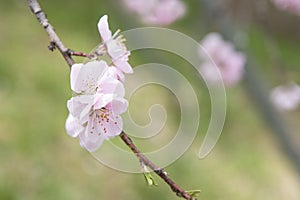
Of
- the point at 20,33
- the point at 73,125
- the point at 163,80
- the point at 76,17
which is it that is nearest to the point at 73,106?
the point at 73,125

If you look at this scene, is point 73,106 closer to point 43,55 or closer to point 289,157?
point 289,157

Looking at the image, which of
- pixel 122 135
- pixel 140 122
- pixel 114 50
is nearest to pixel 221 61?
pixel 140 122

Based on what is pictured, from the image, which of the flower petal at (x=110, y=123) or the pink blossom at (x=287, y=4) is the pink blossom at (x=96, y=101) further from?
the pink blossom at (x=287, y=4)

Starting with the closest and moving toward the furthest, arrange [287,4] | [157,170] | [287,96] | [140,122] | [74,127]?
[157,170] < [74,127] < [287,4] < [287,96] < [140,122]

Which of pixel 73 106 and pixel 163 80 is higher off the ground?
pixel 163 80

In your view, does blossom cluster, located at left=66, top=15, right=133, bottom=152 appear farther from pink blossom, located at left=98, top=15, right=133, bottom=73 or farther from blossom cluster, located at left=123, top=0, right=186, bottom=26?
blossom cluster, located at left=123, top=0, right=186, bottom=26

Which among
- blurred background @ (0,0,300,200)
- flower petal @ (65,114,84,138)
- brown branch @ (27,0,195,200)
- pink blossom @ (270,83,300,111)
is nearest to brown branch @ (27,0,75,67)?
brown branch @ (27,0,195,200)

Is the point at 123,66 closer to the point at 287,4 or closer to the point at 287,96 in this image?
the point at 287,4
